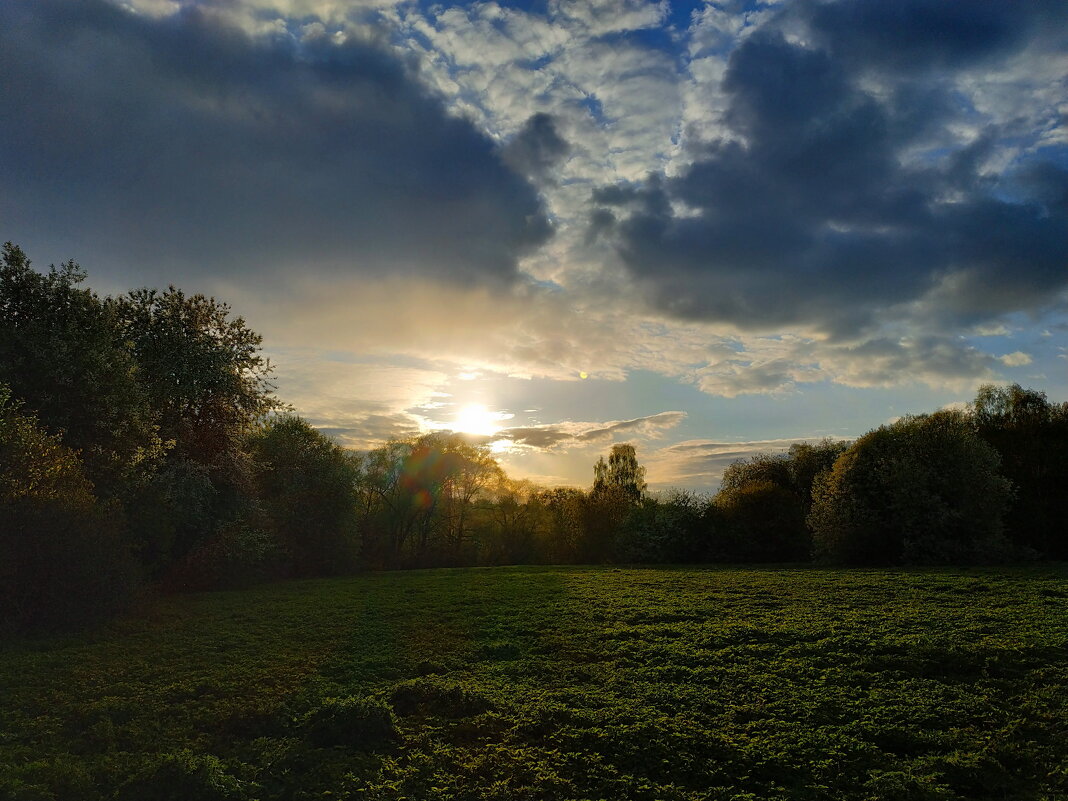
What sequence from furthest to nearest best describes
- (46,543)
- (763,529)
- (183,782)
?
(763,529)
(46,543)
(183,782)

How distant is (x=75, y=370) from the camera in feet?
73.8

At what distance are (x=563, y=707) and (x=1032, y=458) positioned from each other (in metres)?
46.7

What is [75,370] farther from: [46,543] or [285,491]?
[285,491]

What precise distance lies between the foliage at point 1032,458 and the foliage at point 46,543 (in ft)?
146

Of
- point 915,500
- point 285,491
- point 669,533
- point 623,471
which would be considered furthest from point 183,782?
point 623,471

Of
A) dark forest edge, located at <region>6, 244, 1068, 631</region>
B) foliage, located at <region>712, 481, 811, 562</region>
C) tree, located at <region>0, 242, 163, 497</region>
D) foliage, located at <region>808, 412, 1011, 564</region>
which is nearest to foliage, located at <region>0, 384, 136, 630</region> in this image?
dark forest edge, located at <region>6, 244, 1068, 631</region>

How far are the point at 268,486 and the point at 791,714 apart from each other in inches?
1508

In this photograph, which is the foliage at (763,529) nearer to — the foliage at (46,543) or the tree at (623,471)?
the tree at (623,471)

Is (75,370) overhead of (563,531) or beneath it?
overhead

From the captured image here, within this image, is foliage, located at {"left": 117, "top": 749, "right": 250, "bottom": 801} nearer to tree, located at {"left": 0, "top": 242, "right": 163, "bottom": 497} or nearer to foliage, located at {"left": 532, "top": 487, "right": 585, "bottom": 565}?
tree, located at {"left": 0, "top": 242, "right": 163, "bottom": 497}

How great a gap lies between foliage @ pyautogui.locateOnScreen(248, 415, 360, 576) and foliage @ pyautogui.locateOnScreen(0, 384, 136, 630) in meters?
20.2

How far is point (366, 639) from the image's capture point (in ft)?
52.6

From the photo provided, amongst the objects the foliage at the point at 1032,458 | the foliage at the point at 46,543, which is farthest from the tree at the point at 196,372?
the foliage at the point at 1032,458

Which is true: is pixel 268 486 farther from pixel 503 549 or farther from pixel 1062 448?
pixel 1062 448
